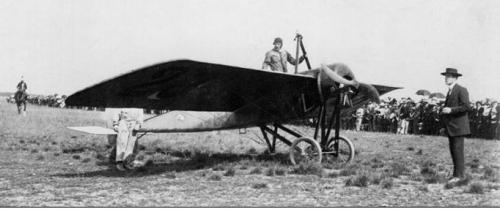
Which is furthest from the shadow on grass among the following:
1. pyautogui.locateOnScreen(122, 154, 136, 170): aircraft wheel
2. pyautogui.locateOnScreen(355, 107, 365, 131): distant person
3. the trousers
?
pyautogui.locateOnScreen(355, 107, 365, 131): distant person

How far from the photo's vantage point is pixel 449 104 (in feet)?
25.9

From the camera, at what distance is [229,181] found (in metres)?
8.01

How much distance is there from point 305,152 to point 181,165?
2.49 m

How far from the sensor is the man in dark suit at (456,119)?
25.5ft

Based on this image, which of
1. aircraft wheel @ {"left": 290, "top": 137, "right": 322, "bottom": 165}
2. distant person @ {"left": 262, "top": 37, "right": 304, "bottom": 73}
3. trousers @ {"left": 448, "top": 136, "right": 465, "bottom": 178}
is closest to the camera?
trousers @ {"left": 448, "top": 136, "right": 465, "bottom": 178}

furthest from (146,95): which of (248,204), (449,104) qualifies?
(449,104)

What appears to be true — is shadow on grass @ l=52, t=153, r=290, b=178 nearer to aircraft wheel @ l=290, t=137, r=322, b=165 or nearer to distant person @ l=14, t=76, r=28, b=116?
aircraft wheel @ l=290, t=137, r=322, b=165

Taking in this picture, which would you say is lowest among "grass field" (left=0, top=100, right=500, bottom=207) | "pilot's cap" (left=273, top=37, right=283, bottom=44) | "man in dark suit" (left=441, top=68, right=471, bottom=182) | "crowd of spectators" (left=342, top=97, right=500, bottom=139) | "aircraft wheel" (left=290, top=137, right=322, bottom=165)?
"grass field" (left=0, top=100, right=500, bottom=207)

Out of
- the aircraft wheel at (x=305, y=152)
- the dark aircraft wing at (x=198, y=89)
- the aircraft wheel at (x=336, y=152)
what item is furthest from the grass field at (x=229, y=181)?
the dark aircraft wing at (x=198, y=89)

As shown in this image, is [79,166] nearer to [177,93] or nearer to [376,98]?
[177,93]

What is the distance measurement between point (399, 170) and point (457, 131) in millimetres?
1413

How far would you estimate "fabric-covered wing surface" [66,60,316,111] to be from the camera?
7.36m

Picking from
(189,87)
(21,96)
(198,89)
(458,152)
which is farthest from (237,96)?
(21,96)

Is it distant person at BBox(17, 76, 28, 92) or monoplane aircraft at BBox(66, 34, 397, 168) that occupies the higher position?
distant person at BBox(17, 76, 28, 92)
